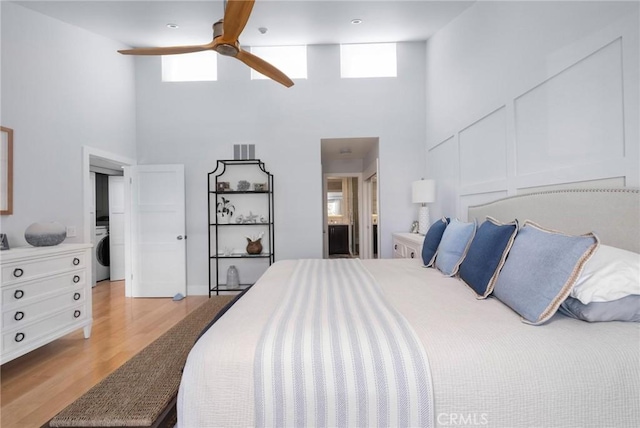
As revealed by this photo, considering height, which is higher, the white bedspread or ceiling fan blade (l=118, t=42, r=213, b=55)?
ceiling fan blade (l=118, t=42, r=213, b=55)

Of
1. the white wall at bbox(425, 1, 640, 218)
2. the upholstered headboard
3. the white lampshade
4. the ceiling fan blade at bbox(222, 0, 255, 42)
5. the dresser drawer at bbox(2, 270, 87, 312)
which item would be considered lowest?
the dresser drawer at bbox(2, 270, 87, 312)

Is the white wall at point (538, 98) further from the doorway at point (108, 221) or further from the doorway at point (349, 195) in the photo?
the doorway at point (108, 221)

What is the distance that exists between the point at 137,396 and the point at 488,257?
1726mm

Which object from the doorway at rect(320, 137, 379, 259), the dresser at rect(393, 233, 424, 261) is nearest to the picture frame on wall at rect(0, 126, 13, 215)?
the doorway at rect(320, 137, 379, 259)

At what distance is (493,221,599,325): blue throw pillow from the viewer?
1.01 meters

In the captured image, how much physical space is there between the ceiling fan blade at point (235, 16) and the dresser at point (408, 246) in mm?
2387

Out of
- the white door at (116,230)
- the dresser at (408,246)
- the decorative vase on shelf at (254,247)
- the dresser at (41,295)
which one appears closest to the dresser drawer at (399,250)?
the dresser at (408,246)

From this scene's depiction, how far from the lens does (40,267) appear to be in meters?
2.16

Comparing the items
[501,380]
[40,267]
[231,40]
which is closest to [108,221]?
[40,267]

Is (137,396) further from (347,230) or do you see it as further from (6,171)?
(347,230)

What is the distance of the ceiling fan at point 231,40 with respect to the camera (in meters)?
1.68

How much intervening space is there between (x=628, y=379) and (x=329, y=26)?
390 centimetres

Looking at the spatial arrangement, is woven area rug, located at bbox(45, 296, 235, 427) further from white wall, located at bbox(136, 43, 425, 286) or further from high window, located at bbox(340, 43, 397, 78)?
high window, located at bbox(340, 43, 397, 78)

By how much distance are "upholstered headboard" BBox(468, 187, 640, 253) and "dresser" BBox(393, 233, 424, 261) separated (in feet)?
3.38
